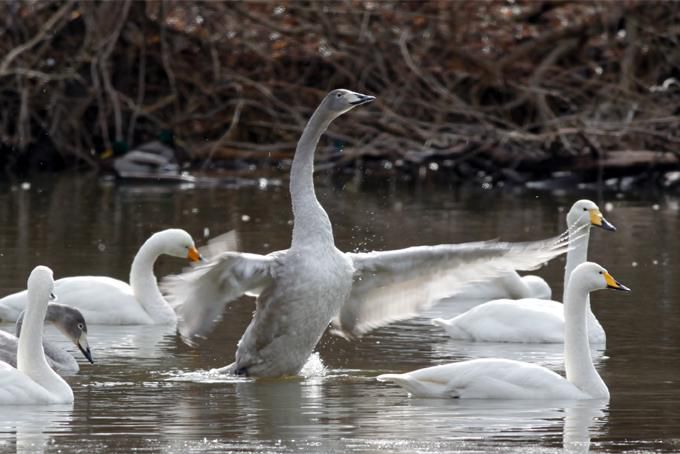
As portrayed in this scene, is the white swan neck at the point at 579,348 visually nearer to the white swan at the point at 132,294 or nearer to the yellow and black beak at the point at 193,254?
the white swan at the point at 132,294

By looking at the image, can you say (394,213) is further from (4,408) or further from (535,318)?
(4,408)

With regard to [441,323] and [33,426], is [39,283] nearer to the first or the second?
[33,426]

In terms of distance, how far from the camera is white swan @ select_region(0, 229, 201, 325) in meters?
11.2

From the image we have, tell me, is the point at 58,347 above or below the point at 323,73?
below

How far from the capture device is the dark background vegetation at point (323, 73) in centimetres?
2320

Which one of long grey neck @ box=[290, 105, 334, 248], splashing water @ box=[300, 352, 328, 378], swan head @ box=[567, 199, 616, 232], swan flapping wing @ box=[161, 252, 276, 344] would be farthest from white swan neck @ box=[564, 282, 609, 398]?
swan head @ box=[567, 199, 616, 232]

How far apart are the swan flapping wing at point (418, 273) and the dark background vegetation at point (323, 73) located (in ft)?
42.7

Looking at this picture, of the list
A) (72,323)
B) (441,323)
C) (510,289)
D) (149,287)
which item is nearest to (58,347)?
(72,323)

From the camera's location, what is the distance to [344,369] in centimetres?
918

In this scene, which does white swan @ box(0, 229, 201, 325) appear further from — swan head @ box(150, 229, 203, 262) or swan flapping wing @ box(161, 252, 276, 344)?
swan flapping wing @ box(161, 252, 276, 344)

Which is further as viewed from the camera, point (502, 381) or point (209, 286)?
point (209, 286)

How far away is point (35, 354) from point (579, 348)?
2.89 meters

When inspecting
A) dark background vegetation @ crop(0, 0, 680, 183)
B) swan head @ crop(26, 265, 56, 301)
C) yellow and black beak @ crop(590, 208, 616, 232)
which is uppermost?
dark background vegetation @ crop(0, 0, 680, 183)

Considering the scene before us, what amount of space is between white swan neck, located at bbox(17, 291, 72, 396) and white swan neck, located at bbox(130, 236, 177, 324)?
3335 mm
